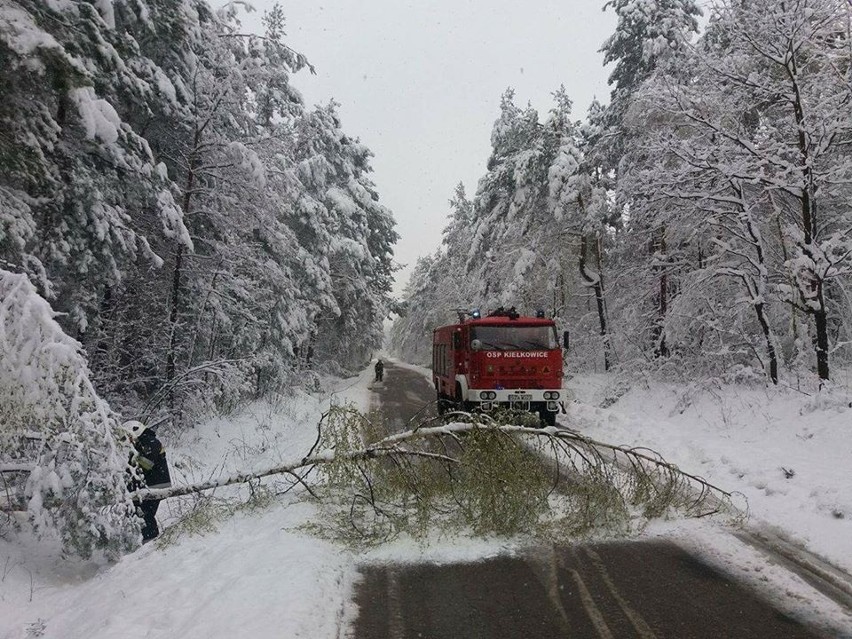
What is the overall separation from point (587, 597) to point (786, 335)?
13187mm

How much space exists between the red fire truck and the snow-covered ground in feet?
10.9

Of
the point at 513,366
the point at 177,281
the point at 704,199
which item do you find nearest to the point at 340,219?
Result: the point at 177,281

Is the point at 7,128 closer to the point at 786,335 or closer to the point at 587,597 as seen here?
the point at 587,597

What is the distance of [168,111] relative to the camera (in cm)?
1091

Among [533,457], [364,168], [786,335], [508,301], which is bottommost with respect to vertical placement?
[533,457]

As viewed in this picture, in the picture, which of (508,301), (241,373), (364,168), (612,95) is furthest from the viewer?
(364,168)

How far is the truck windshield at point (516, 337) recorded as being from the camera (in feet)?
44.2

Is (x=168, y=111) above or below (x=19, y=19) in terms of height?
above

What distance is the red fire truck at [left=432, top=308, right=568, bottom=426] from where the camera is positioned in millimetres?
13180

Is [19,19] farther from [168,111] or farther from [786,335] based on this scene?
[786,335]

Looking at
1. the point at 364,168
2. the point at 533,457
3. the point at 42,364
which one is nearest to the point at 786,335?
the point at 533,457

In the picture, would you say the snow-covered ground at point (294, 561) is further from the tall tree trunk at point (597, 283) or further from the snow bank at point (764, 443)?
the tall tree trunk at point (597, 283)

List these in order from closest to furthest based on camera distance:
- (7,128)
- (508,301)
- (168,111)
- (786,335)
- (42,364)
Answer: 1. (42,364)
2. (7,128)
3. (168,111)
4. (786,335)
5. (508,301)

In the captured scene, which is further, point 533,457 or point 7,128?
point 7,128
